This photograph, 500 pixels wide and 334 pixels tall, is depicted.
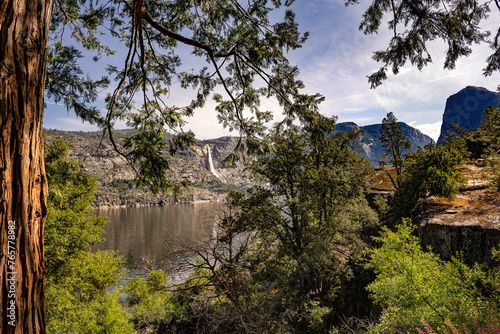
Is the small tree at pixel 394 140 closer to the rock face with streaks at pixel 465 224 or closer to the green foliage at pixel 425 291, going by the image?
the rock face with streaks at pixel 465 224

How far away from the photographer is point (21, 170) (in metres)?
1.30

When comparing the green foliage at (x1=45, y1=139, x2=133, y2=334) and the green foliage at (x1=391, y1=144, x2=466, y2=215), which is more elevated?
the green foliage at (x1=391, y1=144, x2=466, y2=215)

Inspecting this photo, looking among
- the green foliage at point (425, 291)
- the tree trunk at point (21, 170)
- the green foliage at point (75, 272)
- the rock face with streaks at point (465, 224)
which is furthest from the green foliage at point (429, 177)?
the green foliage at point (75, 272)

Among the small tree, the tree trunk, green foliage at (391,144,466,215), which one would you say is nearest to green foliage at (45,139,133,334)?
the tree trunk

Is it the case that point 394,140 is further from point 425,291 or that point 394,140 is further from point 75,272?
point 75,272

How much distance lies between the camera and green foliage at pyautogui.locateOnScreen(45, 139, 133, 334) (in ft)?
33.2

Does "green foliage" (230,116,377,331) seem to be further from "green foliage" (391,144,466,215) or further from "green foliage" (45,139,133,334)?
"green foliage" (45,139,133,334)

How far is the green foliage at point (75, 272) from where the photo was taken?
1011 cm

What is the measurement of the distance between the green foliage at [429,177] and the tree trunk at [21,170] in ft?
50.2

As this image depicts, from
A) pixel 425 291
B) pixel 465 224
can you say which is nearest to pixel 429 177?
pixel 465 224

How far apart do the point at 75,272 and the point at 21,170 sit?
14279 millimetres

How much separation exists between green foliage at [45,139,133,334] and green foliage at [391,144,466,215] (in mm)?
16600

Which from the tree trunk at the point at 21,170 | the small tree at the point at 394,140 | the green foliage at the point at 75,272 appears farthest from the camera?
the small tree at the point at 394,140

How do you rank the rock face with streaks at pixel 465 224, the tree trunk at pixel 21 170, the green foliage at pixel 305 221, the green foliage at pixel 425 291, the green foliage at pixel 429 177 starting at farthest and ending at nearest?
the green foliage at pixel 429 177 < the green foliage at pixel 305 221 < the rock face with streaks at pixel 465 224 < the green foliage at pixel 425 291 < the tree trunk at pixel 21 170
